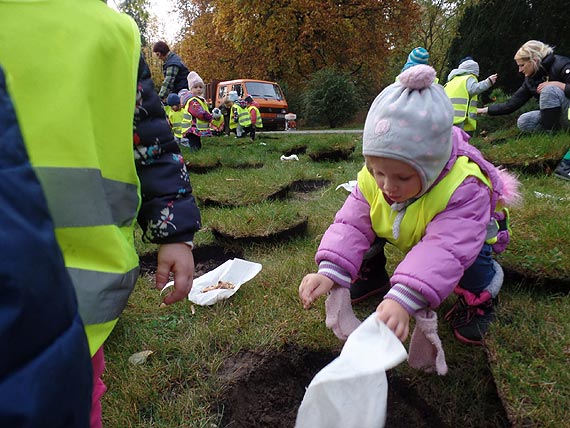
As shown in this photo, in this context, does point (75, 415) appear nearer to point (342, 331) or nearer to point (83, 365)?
point (83, 365)

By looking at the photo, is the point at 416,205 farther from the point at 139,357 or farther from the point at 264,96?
the point at 264,96

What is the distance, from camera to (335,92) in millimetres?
18234

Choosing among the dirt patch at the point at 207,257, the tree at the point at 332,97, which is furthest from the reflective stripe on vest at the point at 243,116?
the dirt patch at the point at 207,257

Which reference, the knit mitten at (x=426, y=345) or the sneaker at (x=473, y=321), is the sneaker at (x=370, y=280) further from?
the knit mitten at (x=426, y=345)

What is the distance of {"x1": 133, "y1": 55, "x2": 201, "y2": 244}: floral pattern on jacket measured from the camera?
115 centimetres

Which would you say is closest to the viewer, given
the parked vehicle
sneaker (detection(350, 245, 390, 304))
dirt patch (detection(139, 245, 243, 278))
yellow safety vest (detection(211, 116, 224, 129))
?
sneaker (detection(350, 245, 390, 304))

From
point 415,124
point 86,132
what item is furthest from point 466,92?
point 86,132

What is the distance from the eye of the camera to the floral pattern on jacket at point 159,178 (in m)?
1.15

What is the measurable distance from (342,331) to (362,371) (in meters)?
0.61

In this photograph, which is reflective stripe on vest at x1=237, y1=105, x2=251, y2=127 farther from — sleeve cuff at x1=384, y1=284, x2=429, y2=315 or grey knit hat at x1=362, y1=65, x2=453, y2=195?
sleeve cuff at x1=384, y1=284, x2=429, y2=315

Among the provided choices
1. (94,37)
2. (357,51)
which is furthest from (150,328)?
(357,51)

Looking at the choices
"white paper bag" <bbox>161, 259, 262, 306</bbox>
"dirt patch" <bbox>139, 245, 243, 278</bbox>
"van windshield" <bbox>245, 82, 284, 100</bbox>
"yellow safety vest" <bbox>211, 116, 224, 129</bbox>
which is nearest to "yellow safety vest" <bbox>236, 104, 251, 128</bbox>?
"yellow safety vest" <bbox>211, 116, 224, 129</bbox>

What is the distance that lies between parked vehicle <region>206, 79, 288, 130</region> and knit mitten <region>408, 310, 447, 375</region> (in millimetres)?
15200

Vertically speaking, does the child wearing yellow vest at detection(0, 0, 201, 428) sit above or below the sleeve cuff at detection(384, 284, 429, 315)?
above
